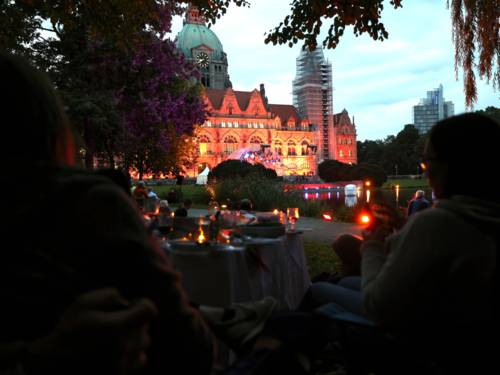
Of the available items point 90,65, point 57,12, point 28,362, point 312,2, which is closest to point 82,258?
point 28,362

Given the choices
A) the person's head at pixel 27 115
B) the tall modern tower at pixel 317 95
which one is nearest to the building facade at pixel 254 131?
the tall modern tower at pixel 317 95

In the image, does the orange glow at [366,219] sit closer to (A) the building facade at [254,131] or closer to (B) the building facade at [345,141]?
(A) the building facade at [254,131]

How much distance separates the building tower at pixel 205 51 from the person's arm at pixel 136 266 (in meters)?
105

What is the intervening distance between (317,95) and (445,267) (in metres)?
101

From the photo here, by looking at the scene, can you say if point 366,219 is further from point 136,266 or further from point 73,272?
point 73,272

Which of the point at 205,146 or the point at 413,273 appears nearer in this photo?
the point at 413,273

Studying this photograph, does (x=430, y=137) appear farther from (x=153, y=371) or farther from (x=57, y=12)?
(x=57, y=12)

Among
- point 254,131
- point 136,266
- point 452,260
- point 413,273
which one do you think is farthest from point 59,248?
point 254,131

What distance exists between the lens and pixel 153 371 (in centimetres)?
127

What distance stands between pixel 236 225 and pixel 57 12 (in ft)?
20.5

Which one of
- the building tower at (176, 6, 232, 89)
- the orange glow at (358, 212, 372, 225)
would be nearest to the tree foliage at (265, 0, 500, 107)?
the orange glow at (358, 212, 372, 225)

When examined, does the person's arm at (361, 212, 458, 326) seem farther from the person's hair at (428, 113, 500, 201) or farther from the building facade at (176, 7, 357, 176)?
the building facade at (176, 7, 357, 176)

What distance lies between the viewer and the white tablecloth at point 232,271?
127 inches

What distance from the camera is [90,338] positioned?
1.07 metres
